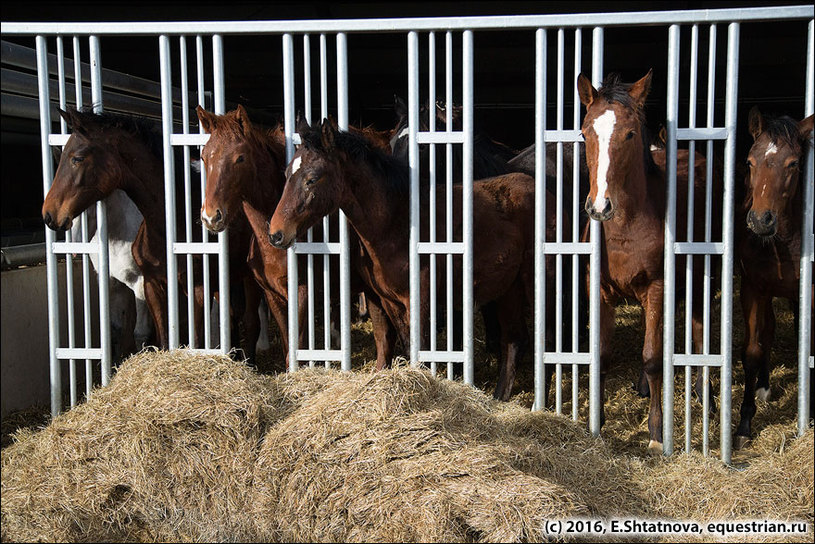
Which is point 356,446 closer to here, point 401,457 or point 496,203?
point 401,457

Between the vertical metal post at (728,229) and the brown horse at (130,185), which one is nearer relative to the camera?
the vertical metal post at (728,229)

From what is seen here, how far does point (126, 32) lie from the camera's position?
477cm

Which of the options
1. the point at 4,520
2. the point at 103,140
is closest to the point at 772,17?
the point at 103,140

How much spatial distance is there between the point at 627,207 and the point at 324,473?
2438 millimetres

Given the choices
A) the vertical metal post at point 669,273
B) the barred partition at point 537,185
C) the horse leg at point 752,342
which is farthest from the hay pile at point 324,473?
the horse leg at point 752,342

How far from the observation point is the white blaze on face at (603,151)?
4.20 metres

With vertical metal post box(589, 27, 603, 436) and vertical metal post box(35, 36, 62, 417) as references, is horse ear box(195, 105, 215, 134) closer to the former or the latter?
vertical metal post box(35, 36, 62, 417)

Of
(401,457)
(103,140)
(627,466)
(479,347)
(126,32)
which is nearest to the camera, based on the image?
(401,457)

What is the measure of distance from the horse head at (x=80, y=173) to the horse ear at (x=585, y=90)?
334cm

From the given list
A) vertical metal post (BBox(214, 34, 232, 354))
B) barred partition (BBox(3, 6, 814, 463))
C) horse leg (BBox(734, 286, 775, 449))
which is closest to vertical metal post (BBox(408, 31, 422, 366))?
barred partition (BBox(3, 6, 814, 463))

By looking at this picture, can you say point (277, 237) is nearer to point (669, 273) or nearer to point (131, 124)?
point (131, 124)

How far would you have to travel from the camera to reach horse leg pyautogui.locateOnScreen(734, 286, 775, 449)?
16.4 feet

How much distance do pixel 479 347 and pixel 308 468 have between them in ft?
13.9

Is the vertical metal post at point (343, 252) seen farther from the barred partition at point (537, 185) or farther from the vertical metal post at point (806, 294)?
the vertical metal post at point (806, 294)
